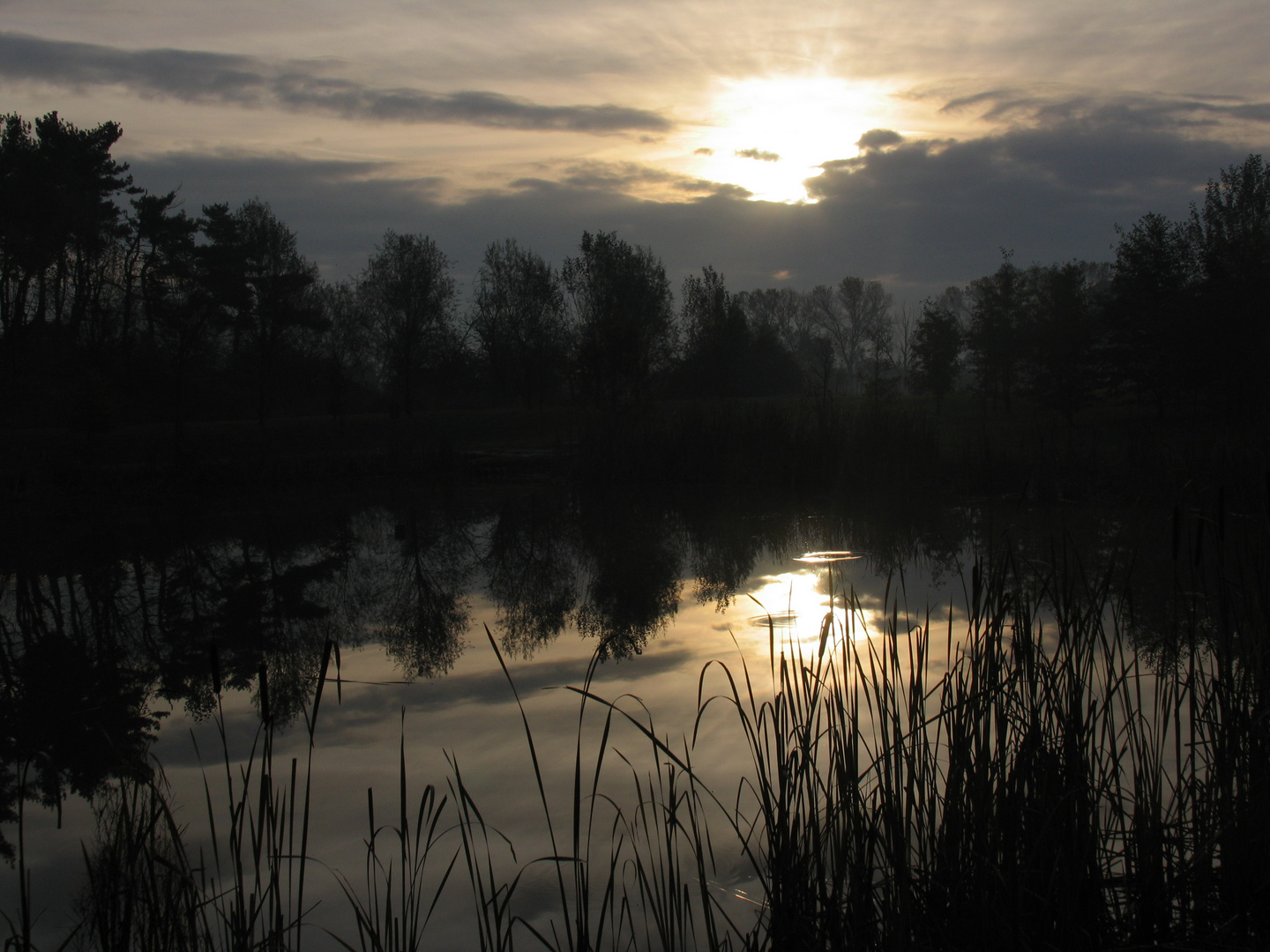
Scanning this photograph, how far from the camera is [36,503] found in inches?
541

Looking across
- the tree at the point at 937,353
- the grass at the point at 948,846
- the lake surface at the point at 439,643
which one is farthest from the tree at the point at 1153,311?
the grass at the point at 948,846

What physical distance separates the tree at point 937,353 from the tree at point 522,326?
41.0ft

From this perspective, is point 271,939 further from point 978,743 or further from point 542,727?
point 542,727

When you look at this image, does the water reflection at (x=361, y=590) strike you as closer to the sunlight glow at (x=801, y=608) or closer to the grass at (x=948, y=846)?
the sunlight glow at (x=801, y=608)

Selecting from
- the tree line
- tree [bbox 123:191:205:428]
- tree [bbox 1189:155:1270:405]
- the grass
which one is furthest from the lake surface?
tree [bbox 123:191:205:428]

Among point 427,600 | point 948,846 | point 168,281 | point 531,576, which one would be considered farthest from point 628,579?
point 168,281

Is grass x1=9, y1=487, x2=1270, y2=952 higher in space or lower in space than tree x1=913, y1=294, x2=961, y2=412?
lower

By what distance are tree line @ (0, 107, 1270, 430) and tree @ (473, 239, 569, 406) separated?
83 mm

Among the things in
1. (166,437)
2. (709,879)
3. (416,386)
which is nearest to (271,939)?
(709,879)

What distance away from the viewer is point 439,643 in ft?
16.1

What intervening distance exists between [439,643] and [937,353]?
26.7m

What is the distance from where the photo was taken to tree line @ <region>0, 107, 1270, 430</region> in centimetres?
2080

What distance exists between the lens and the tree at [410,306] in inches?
1209

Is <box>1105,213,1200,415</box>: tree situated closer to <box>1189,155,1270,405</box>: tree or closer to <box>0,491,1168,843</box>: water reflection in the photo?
<box>1189,155,1270,405</box>: tree
